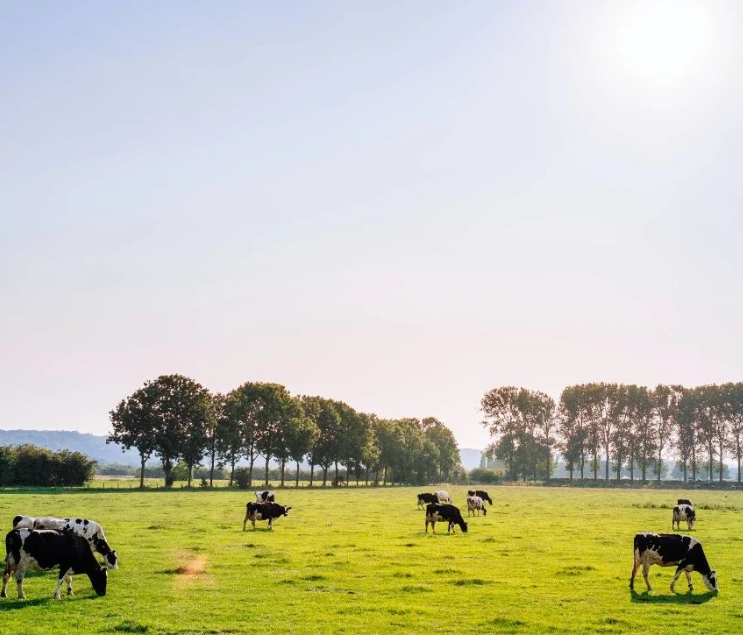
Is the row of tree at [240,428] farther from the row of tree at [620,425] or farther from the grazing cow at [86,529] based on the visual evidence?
the grazing cow at [86,529]

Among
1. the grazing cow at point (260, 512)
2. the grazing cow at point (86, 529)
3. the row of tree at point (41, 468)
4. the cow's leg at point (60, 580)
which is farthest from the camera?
the row of tree at point (41, 468)

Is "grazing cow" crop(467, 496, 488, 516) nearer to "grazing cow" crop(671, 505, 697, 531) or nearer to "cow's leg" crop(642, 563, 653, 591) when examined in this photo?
"grazing cow" crop(671, 505, 697, 531)

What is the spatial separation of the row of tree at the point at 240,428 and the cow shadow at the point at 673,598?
306ft

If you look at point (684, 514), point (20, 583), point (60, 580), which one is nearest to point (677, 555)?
point (60, 580)

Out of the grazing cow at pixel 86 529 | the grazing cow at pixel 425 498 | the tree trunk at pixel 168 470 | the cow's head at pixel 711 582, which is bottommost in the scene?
the tree trunk at pixel 168 470

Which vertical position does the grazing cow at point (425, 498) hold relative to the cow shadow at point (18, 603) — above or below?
below

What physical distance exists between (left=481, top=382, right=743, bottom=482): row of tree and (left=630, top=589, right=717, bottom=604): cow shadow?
13031 centimetres

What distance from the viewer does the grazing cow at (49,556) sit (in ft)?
70.8

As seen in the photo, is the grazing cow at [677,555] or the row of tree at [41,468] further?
the row of tree at [41,468]

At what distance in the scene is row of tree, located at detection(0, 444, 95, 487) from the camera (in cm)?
10525

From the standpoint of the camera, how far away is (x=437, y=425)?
18700 cm

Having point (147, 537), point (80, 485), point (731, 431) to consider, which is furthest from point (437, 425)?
point (147, 537)

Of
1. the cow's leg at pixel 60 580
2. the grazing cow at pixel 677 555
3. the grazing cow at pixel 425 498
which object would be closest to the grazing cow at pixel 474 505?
the grazing cow at pixel 425 498

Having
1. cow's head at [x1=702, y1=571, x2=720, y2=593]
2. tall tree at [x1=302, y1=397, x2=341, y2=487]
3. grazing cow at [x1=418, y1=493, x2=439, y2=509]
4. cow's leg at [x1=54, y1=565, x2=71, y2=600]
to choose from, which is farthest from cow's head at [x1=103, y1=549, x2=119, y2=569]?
tall tree at [x1=302, y1=397, x2=341, y2=487]
